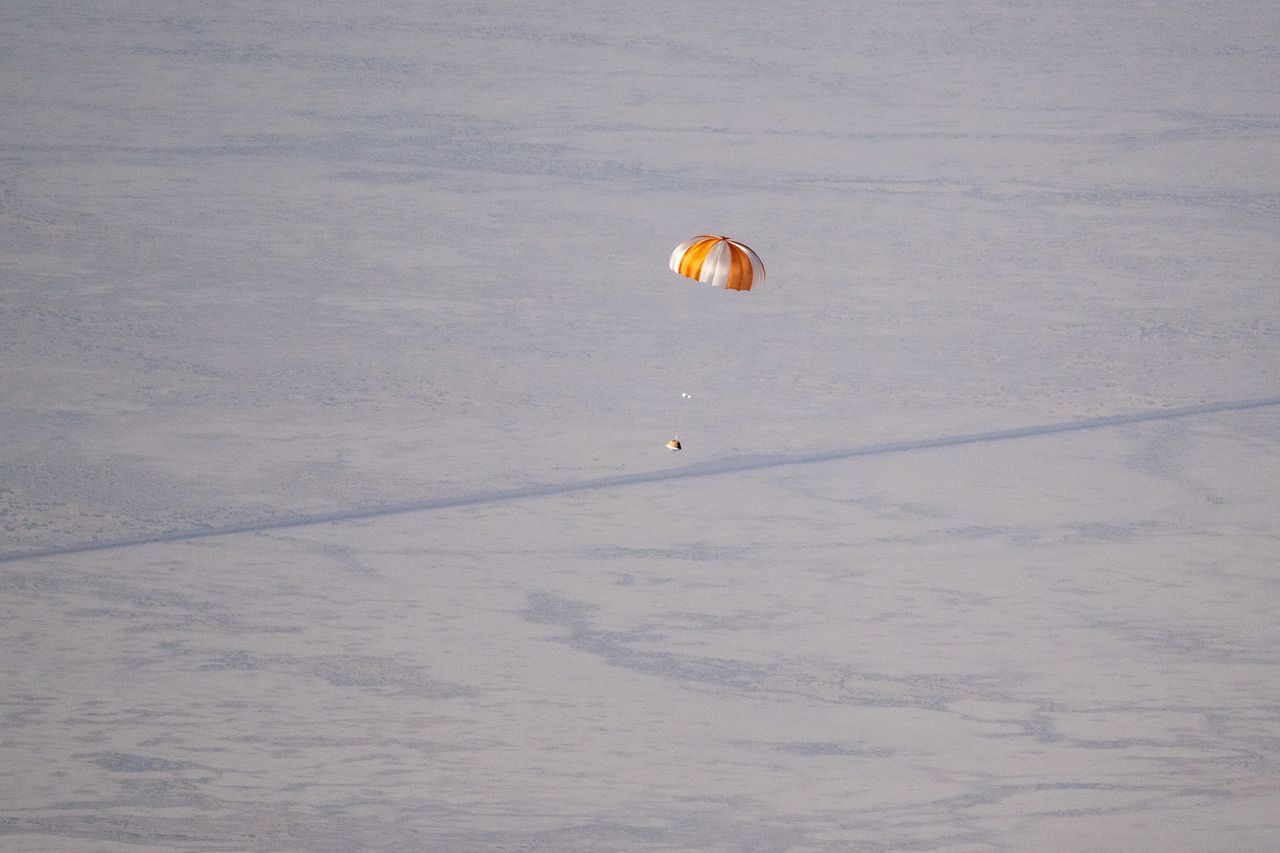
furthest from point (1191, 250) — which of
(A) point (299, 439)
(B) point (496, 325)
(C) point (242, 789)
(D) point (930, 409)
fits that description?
(C) point (242, 789)

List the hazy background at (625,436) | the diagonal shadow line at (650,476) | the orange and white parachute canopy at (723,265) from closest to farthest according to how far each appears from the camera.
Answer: the hazy background at (625,436)
the diagonal shadow line at (650,476)
the orange and white parachute canopy at (723,265)

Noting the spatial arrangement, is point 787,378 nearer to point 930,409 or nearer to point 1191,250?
point 930,409

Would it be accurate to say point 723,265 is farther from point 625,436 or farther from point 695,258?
point 625,436

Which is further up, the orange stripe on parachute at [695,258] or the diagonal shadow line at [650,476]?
the orange stripe on parachute at [695,258]

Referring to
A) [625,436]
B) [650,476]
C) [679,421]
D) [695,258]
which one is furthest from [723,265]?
[650,476]

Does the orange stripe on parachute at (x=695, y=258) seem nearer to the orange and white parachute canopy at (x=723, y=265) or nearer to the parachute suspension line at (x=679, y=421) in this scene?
the orange and white parachute canopy at (x=723, y=265)

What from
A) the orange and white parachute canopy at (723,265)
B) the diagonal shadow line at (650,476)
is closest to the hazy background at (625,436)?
the diagonal shadow line at (650,476)

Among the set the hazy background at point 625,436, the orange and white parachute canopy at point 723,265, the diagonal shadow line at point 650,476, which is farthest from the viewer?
the orange and white parachute canopy at point 723,265
